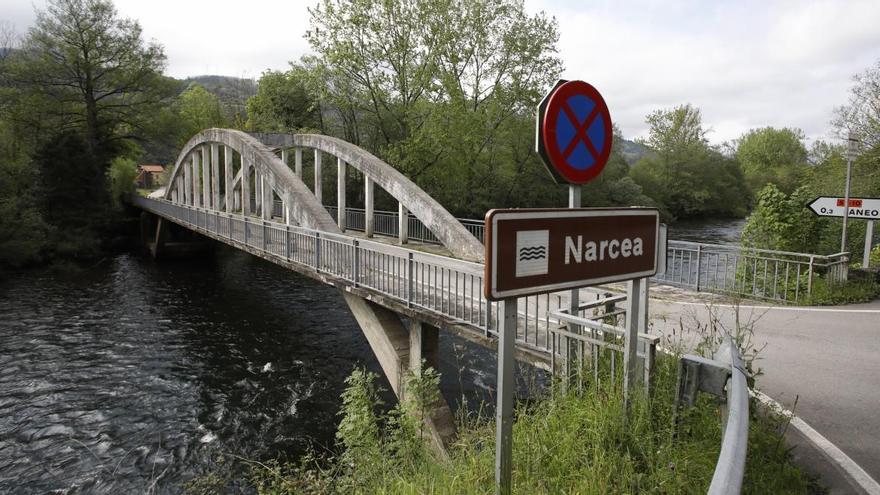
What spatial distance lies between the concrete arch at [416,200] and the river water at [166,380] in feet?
8.39

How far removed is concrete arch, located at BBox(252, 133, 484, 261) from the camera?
38.9ft

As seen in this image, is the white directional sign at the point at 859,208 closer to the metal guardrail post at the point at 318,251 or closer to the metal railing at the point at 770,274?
the metal railing at the point at 770,274

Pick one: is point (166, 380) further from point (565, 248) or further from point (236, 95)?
point (236, 95)

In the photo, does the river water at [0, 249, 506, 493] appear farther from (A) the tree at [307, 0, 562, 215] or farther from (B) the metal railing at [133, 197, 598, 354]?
(A) the tree at [307, 0, 562, 215]

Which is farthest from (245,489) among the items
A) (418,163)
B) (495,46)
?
(495,46)

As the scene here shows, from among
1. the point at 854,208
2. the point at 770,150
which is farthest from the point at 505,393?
the point at 770,150

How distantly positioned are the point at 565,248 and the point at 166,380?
11475 millimetres

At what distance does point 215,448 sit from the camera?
8602 millimetres

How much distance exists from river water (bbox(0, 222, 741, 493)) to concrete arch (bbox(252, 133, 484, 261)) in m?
2.56

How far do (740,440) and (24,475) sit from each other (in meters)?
9.80

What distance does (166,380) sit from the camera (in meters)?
11.5

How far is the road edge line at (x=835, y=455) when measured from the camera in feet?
10.4

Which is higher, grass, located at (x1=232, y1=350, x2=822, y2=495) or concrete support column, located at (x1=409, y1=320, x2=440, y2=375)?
grass, located at (x1=232, y1=350, x2=822, y2=495)

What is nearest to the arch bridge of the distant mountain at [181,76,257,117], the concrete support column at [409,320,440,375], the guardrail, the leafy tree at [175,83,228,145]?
the concrete support column at [409,320,440,375]
